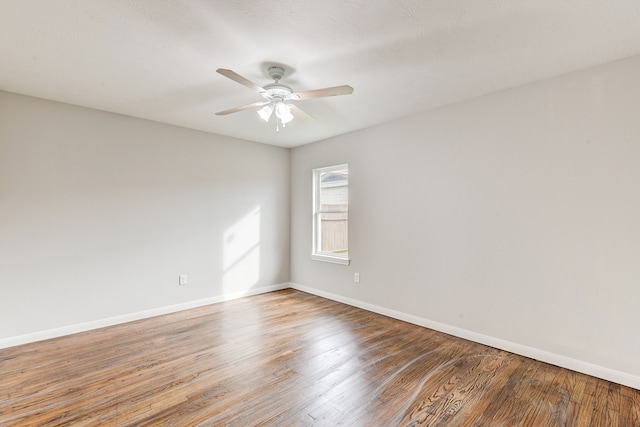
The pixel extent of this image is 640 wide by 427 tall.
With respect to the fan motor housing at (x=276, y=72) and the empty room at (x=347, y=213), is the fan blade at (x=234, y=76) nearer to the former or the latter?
the empty room at (x=347, y=213)

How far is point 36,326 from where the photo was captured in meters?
3.06

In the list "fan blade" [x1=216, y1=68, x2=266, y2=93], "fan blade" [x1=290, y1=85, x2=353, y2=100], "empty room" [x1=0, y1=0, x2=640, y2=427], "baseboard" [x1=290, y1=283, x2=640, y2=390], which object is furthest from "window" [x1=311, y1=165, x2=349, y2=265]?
"fan blade" [x1=216, y1=68, x2=266, y2=93]

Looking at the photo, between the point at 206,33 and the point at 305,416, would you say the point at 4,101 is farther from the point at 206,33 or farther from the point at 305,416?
the point at 305,416

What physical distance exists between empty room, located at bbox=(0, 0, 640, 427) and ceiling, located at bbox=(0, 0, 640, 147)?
2 cm

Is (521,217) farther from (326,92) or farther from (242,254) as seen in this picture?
(242,254)

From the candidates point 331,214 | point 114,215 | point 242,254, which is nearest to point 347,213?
point 331,214

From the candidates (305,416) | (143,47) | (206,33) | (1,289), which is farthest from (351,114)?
(1,289)

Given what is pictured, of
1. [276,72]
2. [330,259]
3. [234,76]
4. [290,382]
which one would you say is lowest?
[290,382]

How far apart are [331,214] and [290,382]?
2858mm

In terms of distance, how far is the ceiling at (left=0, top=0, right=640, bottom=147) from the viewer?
5.90ft

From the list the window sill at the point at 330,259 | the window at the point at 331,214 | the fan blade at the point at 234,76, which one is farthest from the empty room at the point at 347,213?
the window at the point at 331,214

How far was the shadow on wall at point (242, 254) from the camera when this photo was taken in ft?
14.8

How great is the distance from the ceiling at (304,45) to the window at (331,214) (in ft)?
5.46

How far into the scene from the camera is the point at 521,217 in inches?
109
